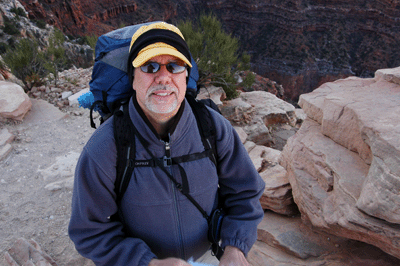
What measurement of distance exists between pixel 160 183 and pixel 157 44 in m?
0.65

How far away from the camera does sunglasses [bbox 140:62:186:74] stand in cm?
113

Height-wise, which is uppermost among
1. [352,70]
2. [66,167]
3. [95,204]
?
[95,204]

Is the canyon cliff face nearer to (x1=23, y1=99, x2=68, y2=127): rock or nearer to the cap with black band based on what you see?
(x1=23, y1=99, x2=68, y2=127): rock

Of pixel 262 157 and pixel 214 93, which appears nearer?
pixel 262 157

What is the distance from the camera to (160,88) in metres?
1.14

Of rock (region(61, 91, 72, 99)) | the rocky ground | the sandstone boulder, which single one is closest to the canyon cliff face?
rock (region(61, 91, 72, 99))

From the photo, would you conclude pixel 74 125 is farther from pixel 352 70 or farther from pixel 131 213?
pixel 352 70

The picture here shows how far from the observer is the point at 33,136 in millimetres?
4094

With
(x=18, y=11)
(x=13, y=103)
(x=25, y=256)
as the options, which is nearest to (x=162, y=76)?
(x=25, y=256)

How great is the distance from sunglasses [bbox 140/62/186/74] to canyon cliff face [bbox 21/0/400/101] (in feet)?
112

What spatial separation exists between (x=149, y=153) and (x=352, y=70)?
130 ft

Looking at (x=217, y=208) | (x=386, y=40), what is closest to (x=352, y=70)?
(x=386, y=40)

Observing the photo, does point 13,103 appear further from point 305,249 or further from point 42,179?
point 305,249

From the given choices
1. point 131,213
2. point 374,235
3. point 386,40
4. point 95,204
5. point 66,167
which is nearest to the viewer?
point 95,204
